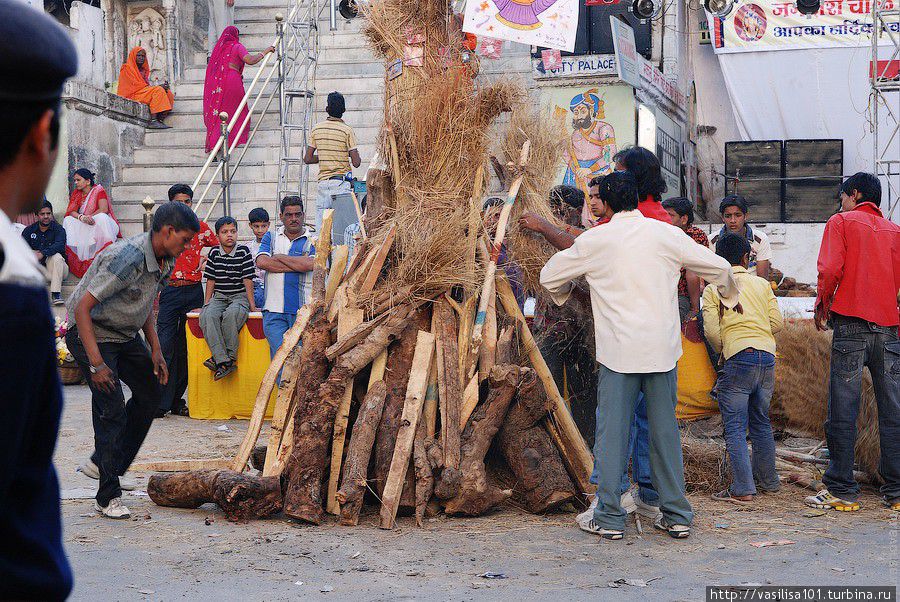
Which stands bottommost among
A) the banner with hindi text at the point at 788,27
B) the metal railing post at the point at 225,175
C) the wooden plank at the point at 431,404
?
the wooden plank at the point at 431,404

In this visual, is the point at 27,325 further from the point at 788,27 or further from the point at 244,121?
the point at 788,27

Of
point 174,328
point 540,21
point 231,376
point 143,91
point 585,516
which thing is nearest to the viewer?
point 585,516

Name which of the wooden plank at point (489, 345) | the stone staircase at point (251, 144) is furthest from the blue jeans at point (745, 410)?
the stone staircase at point (251, 144)

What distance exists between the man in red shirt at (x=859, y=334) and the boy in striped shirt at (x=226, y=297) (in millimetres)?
5590

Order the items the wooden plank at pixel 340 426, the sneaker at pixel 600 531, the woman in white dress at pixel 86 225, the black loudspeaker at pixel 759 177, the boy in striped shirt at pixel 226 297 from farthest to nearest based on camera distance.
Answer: the black loudspeaker at pixel 759 177, the woman in white dress at pixel 86 225, the boy in striped shirt at pixel 226 297, the wooden plank at pixel 340 426, the sneaker at pixel 600 531

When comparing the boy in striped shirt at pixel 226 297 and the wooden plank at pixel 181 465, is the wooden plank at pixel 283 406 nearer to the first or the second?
the wooden plank at pixel 181 465

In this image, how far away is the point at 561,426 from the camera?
20.6 ft

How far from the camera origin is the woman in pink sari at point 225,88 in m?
14.9

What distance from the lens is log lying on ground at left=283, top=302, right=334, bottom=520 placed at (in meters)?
5.75

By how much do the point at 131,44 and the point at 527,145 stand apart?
529 inches

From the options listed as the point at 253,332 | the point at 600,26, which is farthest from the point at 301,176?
the point at 600,26

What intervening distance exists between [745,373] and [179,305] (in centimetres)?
590

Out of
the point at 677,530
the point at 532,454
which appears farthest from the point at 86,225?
the point at 677,530

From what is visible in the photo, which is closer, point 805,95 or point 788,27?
point 788,27
